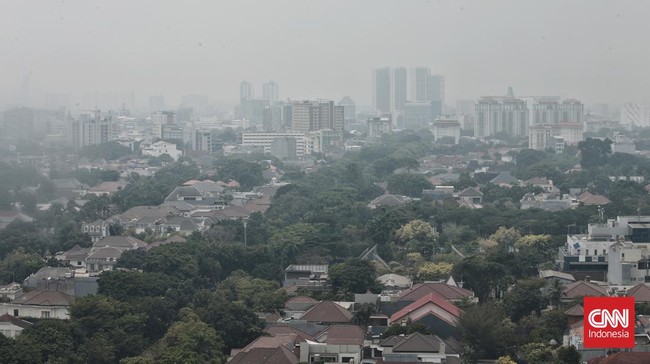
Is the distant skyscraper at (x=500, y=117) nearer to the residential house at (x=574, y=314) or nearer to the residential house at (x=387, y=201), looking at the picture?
the residential house at (x=387, y=201)

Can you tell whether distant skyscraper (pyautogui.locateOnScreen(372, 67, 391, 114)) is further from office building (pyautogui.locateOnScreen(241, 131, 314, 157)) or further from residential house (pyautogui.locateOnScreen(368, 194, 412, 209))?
residential house (pyautogui.locateOnScreen(368, 194, 412, 209))

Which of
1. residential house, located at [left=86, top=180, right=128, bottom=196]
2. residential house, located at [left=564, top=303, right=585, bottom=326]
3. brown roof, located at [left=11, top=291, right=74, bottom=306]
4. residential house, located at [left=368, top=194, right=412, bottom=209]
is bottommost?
residential house, located at [left=86, top=180, right=128, bottom=196]

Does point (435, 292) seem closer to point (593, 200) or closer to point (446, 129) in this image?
point (593, 200)

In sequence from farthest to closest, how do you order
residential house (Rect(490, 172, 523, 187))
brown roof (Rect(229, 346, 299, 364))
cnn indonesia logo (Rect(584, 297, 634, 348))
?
residential house (Rect(490, 172, 523, 187)), brown roof (Rect(229, 346, 299, 364)), cnn indonesia logo (Rect(584, 297, 634, 348))

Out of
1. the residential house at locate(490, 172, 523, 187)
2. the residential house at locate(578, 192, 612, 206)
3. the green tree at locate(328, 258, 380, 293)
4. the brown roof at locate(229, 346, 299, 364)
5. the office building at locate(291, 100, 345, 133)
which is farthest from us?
the office building at locate(291, 100, 345, 133)

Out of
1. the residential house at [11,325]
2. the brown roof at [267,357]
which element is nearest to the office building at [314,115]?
the residential house at [11,325]

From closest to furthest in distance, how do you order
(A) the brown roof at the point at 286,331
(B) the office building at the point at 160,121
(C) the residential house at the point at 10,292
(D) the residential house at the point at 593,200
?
(A) the brown roof at the point at 286,331
(C) the residential house at the point at 10,292
(D) the residential house at the point at 593,200
(B) the office building at the point at 160,121

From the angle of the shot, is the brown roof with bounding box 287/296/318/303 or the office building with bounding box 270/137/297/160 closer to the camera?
the brown roof with bounding box 287/296/318/303

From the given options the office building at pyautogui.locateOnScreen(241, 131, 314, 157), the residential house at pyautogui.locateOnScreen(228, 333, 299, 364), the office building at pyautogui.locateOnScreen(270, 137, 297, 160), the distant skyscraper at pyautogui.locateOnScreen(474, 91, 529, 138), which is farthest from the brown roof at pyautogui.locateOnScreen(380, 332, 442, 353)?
the distant skyscraper at pyautogui.locateOnScreen(474, 91, 529, 138)
